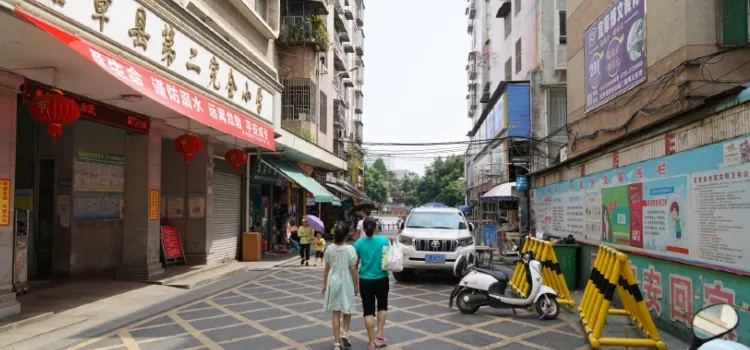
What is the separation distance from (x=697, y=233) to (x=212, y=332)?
613 centimetres

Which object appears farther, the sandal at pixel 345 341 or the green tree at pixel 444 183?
the green tree at pixel 444 183

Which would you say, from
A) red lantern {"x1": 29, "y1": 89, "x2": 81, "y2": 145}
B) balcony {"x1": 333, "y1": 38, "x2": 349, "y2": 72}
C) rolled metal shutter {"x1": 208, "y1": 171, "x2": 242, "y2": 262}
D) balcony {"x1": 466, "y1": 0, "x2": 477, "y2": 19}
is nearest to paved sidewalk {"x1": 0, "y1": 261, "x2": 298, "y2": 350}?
red lantern {"x1": 29, "y1": 89, "x2": 81, "y2": 145}

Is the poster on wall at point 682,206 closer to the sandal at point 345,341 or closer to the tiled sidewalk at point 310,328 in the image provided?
the tiled sidewalk at point 310,328

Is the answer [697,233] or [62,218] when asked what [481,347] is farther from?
[62,218]

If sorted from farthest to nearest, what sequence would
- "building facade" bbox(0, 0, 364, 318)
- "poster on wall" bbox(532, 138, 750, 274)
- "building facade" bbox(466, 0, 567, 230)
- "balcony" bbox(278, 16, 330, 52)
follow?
"building facade" bbox(466, 0, 567, 230) < "balcony" bbox(278, 16, 330, 52) < "building facade" bbox(0, 0, 364, 318) < "poster on wall" bbox(532, 138, 750, 274)

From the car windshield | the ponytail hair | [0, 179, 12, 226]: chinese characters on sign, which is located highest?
[0, 179, 12, 226]: chinese characters on sign

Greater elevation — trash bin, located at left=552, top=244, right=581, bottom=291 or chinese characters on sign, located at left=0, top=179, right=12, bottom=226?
chinese characters on sign, located at left=0, top=179, right=12, bottom=226

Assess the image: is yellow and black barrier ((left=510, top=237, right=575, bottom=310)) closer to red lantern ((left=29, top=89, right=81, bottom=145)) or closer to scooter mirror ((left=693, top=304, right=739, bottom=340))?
scooter mirror ((left=693, top=304, right=739, bottom=340))

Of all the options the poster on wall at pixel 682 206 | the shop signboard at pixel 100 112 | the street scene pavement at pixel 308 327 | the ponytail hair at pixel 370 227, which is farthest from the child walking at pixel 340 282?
the shop signboard at pixel 100 112

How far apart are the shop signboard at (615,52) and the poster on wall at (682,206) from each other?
8.02 feet

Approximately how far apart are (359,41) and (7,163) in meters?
41.9

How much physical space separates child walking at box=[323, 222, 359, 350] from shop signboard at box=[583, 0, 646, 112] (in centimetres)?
721

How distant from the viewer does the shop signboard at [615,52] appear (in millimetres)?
9891

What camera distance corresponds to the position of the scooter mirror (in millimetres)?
2836
